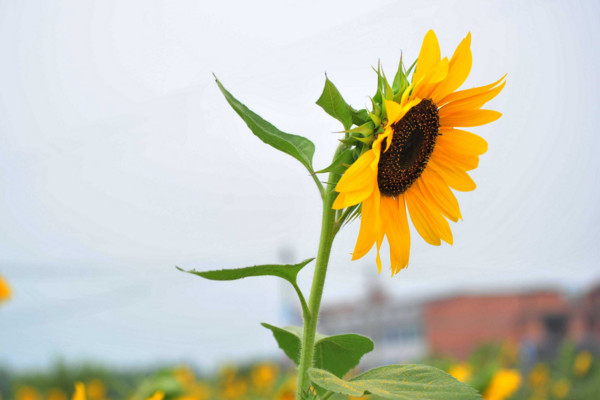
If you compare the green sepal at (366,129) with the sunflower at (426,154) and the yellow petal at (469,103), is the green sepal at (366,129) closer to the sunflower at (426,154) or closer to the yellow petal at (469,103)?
the sunflower at (426,154)

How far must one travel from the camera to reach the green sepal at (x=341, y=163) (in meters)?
0.75

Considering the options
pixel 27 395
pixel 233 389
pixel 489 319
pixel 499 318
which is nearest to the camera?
pixel 27 395

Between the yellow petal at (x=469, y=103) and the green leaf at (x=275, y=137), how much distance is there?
0.26 m

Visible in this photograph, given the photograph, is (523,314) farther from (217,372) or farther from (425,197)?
(425,197)

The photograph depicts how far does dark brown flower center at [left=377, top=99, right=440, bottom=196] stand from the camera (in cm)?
85

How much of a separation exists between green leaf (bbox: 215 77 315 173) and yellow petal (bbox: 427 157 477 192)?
0.77 ft

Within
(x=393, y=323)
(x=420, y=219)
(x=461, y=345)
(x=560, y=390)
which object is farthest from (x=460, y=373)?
(x=393, y=323)

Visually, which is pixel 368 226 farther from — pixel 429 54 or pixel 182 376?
pixel 182 376

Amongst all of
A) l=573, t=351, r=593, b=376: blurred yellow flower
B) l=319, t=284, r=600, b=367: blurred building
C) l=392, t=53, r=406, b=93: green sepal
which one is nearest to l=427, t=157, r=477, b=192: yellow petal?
l=392, t=53, r=406, b=93: green sepal

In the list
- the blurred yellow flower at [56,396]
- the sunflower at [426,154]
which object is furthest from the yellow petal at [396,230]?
the blurred yellow flower at [56,396]

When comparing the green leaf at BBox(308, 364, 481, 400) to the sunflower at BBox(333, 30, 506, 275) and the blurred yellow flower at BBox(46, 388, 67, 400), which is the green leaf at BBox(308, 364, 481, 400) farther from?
the blurred yellow flower at BBox(46, 388, 67, 400)

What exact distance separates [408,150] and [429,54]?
0.14 m

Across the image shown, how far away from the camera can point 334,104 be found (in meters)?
0.74

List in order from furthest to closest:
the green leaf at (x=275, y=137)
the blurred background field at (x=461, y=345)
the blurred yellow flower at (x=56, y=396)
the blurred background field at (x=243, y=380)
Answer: the blurred background field at (x=461, y=345)
the blurred background field at (x=243, y=380)
the blurred yellow flower at (x=56, y=396)
the green leaf at (x=275, y=137)
